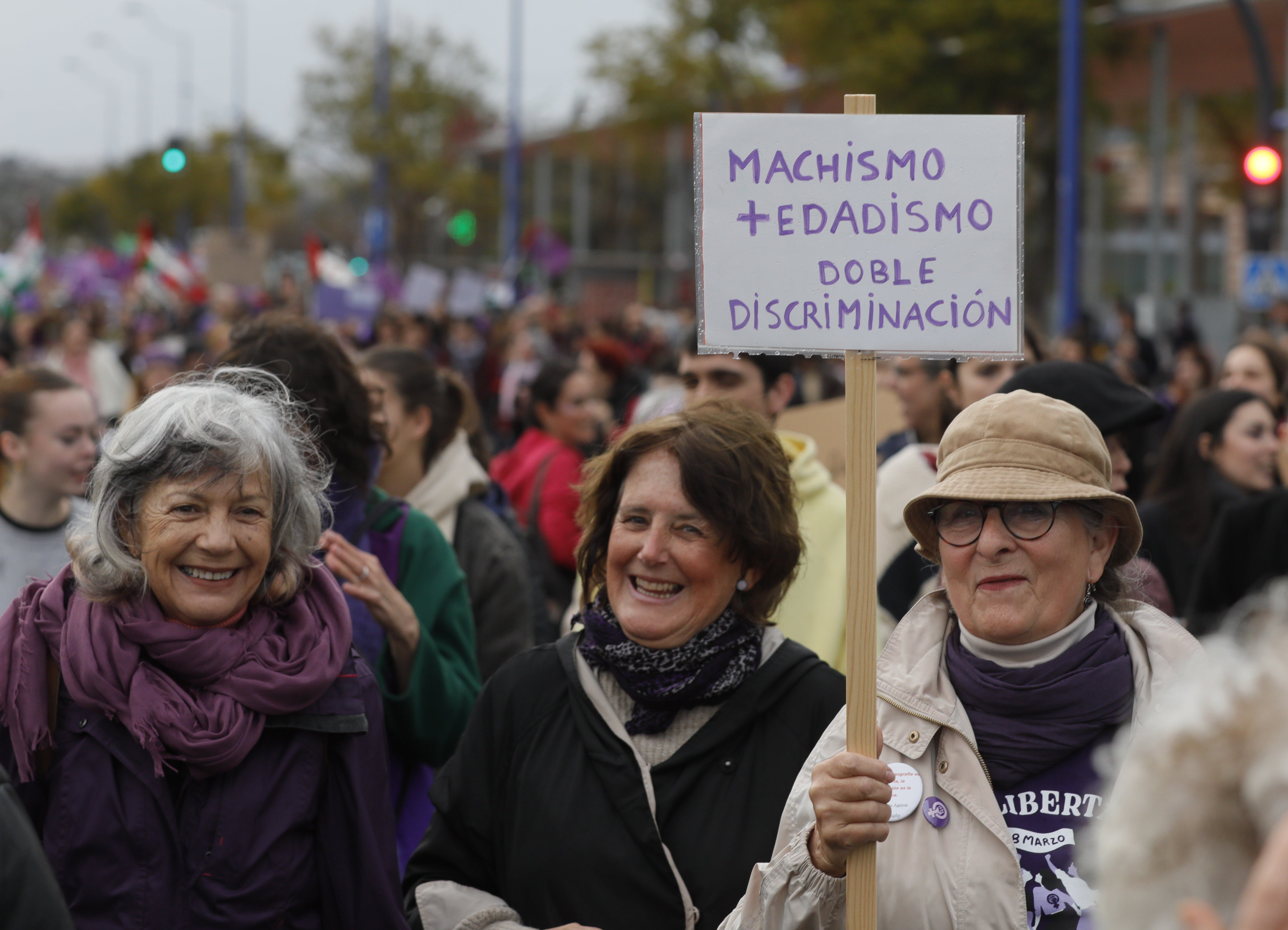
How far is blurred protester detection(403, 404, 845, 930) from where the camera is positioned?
9.05 ft

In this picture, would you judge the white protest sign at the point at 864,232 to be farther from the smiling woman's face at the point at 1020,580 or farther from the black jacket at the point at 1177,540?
the black jacket at the point at 1177,540

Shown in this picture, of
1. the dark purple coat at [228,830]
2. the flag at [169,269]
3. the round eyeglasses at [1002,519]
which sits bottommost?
the dark purple coat at [228,830]

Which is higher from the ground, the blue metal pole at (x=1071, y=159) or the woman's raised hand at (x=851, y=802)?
the blue metal pole at (x=1071, y=159)

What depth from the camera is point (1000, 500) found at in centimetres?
255

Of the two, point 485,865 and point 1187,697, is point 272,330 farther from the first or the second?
point 1187,697

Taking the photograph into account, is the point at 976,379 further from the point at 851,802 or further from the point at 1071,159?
the point at 1071,159

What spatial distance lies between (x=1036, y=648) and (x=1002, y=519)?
23 cm

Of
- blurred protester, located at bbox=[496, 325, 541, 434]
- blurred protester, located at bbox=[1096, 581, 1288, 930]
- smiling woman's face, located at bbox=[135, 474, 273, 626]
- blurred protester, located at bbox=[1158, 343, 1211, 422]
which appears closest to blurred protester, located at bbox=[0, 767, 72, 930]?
smiling woman's face, located at bbox=[135, 474, 273, 626]

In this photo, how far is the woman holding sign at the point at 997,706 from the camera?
237cm

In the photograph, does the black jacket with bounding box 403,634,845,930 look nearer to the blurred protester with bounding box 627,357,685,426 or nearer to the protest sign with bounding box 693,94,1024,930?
A: the protest sign with bounding box 693,94,1024,930

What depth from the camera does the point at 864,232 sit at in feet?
8.39

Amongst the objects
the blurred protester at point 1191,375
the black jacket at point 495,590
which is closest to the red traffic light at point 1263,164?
the blurred protester at point 1191,375

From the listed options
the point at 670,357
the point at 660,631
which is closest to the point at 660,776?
the point at 660,631

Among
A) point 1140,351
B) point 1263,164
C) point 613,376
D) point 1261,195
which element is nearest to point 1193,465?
point 613,376
